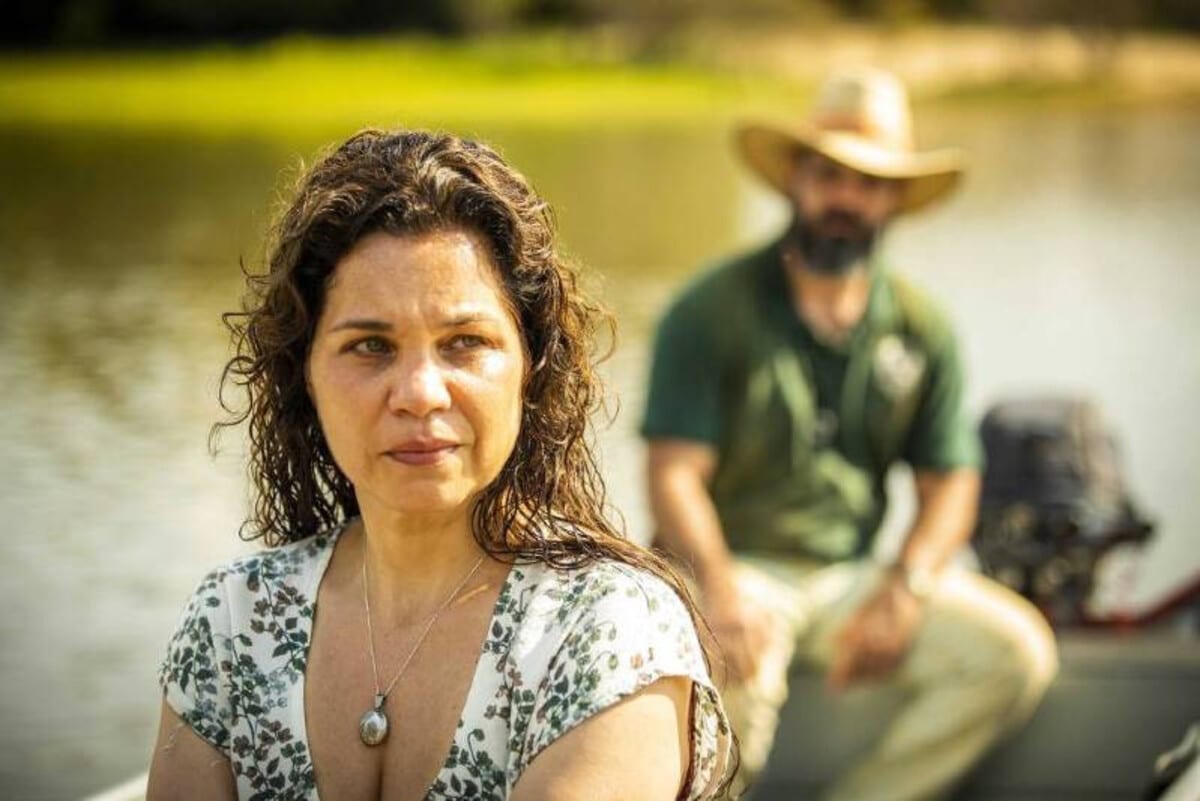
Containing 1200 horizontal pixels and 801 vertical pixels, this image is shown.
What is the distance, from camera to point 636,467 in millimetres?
8031

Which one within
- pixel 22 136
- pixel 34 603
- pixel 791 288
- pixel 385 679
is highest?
pixel 22 136

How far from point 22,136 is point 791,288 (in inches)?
912

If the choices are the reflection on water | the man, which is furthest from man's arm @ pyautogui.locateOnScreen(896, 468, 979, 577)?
the reflection on water

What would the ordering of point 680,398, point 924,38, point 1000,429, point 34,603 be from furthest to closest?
point 924,38 < point 34,603 < point 1000,429 < point 680,398

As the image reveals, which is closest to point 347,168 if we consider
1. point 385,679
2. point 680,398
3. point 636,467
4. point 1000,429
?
point 385,679

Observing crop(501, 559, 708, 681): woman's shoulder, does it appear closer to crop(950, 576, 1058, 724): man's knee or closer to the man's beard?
crop(950, 576, 1058, 724): man's knee

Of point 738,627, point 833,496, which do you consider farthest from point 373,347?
point 833,496

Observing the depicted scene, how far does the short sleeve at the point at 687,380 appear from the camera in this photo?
132 inches

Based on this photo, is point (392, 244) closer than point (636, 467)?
Yes

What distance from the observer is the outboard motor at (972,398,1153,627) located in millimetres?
4012

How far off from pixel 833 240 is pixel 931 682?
738 mm

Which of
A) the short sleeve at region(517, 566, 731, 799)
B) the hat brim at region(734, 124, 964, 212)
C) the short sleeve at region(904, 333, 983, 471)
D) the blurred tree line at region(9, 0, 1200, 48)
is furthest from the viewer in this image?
the blurred tree line at region(9, 0, 1200, 48)

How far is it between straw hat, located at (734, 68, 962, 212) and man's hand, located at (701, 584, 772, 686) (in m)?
0.85

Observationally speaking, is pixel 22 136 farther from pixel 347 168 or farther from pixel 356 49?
pixel 347 168
